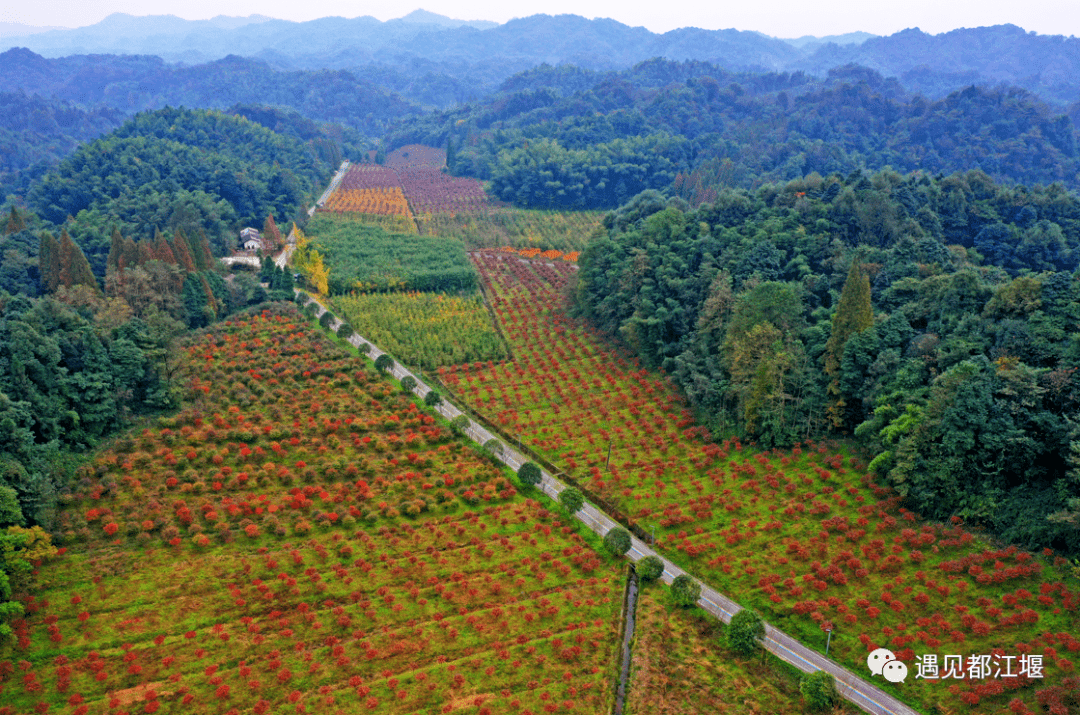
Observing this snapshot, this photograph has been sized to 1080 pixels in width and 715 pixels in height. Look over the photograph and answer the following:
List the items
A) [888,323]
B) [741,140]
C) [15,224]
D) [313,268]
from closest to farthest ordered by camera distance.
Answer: [888,323] → [313,268] → [15,224] → [741,140]

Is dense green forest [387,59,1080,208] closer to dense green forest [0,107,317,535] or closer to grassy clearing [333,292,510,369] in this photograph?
dense green forest [0,107,317,535]

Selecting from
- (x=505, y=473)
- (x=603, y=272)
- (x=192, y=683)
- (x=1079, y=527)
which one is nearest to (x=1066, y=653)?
(x=1079, y=527)

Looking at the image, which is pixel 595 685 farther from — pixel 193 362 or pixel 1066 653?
pixel 193 362

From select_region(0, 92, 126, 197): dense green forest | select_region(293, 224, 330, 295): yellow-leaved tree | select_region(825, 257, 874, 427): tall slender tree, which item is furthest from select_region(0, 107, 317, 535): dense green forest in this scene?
select_region(825, 257, 874, 427): tall slender tree

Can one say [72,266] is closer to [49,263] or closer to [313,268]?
[49,263]

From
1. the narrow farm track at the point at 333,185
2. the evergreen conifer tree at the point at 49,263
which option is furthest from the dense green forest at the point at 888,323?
the narrow farm track at the point at 333,185

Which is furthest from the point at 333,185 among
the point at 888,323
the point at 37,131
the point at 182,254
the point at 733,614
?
the point at 733,614

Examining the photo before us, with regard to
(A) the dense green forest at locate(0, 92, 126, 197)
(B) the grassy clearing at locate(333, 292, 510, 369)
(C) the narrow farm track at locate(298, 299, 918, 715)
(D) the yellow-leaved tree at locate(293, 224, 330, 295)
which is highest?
(A) the dense green forest at locate(0, 92, 126, 197)
